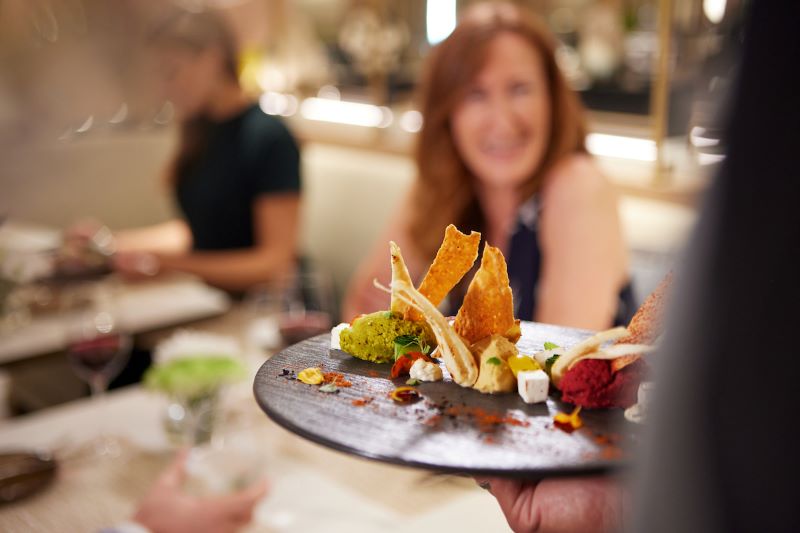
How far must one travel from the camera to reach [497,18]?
175 centimetres

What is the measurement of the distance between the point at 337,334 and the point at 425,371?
0.07 m

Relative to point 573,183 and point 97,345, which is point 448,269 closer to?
point 573,183

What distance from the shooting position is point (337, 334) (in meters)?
0.52

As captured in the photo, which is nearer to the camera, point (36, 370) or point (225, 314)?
point (36, 370)

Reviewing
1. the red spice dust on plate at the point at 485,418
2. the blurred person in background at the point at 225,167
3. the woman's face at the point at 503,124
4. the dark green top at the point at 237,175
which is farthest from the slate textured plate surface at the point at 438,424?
the dark green top at the point at 237,175

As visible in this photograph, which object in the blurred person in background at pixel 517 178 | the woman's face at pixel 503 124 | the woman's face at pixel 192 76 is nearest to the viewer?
the blurred person in background at pixel 517 178

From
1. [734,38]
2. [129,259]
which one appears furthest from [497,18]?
[129,259]

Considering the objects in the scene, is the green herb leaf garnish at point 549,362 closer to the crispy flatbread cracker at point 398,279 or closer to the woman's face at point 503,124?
the crispy flatbread cracker at point 398,279

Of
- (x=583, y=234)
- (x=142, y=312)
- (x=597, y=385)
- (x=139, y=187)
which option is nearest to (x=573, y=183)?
(x=583, y=234)

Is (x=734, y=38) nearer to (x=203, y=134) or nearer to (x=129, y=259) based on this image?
(x=129, y=259)

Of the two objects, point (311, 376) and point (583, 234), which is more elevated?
point (311, 376)

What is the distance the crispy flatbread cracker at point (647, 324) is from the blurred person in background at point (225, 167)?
9.57ft

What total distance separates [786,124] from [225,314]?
2.59 m

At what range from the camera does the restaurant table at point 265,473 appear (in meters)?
1.37
